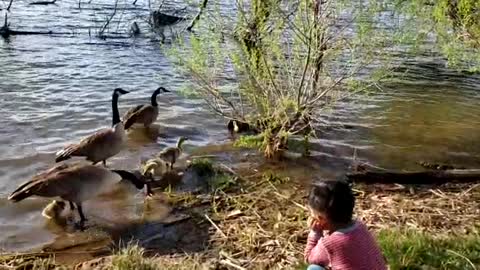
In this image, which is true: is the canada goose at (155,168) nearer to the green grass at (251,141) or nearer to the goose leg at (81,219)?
the green grass at (251,141)

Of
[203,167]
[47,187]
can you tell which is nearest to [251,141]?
[203,167]

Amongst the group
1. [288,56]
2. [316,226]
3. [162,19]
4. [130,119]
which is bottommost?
[130,119]

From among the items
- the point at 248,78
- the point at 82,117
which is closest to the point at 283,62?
the point at 248,78

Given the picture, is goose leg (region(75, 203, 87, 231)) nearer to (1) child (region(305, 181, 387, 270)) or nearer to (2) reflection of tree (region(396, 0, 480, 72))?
(1) child (region(305, 181, 387, 270))

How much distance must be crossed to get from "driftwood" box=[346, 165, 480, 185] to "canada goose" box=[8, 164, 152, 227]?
3362 mm

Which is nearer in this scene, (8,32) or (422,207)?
(422,207)

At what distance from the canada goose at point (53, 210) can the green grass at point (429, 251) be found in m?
3.84

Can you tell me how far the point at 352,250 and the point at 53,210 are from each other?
4438mm

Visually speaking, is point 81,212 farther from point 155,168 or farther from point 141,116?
point 141,116

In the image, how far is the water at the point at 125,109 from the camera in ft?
27.9

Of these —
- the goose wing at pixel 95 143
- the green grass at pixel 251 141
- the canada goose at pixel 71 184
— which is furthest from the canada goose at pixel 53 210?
the green grass at pixel 251 141

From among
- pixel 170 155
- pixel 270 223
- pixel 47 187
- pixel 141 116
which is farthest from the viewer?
pixel 141 116

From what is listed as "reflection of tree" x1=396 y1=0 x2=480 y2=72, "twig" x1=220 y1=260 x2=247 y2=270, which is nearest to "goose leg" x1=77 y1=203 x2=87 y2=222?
"twig" x1=220 y1=260 x2=247 y2=270

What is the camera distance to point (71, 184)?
760cm
